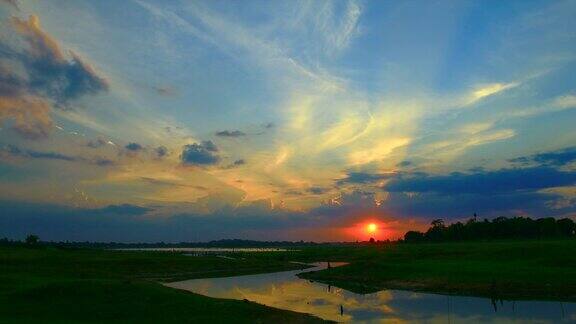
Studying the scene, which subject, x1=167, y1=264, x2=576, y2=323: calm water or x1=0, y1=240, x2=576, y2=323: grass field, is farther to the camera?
x1=167, y1=264, x2=576, y2=323: calm water

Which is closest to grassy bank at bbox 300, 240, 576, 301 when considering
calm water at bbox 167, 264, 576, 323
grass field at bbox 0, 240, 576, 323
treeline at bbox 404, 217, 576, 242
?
grass field at bbox 0, 240, 576, 323

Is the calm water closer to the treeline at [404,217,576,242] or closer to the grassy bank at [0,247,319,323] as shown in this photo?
the grassy bank at [0,247,319,323]

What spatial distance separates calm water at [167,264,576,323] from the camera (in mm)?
43312

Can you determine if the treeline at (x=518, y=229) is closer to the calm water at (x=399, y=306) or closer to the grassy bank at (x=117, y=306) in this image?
the calm water at (x=399, y=306)

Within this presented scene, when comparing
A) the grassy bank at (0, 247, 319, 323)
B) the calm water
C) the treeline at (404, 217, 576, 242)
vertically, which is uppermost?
the treeline at (404, 217, 576, 242)

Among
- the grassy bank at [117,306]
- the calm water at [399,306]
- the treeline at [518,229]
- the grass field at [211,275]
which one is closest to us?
the grassy bank at [117,306]

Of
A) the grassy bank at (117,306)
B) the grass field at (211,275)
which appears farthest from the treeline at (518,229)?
the grassy bank at (117,306)

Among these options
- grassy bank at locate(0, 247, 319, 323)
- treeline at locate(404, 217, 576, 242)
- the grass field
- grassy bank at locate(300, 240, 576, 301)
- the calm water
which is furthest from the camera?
treeline at locate(404, 217, 576, 242)

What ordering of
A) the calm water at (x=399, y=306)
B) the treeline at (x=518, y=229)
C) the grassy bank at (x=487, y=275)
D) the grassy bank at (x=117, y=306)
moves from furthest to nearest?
the treeline at (x=518, y=229) → the grassy bank at (x=487, y=275) → the calm water at (x=399, y=306) → the grassy bank at (x=117, y=306)

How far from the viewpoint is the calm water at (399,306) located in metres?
43.3

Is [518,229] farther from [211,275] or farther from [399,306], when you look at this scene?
[399,306]

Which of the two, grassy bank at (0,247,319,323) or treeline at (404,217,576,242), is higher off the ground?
treeline at (404,217,576,242)

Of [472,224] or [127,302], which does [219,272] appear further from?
[472,224]

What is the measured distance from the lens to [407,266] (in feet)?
269
